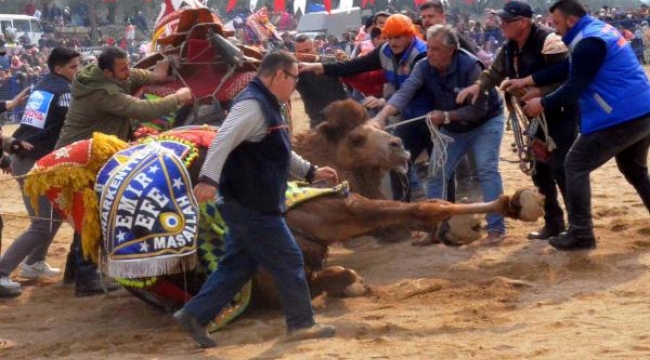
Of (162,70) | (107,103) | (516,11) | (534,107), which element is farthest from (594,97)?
(162,70)

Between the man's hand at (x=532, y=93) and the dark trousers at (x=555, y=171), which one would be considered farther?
the dark trousers at (x=555, y=171)

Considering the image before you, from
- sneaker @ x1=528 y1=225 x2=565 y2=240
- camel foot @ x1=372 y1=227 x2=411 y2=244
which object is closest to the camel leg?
sneaker @ x1=528 y1=225 x2=565 y2=240

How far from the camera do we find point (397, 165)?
825 cm

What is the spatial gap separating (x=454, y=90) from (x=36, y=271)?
3.57 metres

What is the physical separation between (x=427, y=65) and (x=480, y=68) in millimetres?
413

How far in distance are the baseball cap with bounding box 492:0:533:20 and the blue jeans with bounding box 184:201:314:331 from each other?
2.82m

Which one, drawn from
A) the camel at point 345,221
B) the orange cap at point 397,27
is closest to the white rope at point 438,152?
the orange cap at point 397,27

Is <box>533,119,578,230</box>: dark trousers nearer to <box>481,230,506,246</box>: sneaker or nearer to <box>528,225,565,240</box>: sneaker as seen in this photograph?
<box>528,225,565,240</box>: sneaker

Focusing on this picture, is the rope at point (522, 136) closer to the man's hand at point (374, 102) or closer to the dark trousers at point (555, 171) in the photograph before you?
the dark trousers at point (555, 171)

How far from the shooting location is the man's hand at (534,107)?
7.56 m

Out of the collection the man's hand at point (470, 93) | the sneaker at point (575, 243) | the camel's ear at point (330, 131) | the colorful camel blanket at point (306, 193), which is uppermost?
the man's hand at point (470, 93)

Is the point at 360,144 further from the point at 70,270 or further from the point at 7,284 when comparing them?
the point at 7,284

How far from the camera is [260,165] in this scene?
594cm

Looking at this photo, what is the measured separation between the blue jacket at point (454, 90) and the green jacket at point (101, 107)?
189cm
